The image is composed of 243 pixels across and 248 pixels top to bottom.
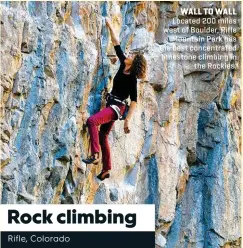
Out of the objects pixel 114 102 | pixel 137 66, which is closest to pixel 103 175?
pixel 114 102

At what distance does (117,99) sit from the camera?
42.4 ft

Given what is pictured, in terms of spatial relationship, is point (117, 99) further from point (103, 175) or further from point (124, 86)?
point (103, 175)

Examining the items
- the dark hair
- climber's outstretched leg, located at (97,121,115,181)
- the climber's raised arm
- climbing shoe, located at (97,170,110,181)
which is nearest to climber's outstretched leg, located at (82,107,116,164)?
climber's outstretched leg, located at (97,121,115,181)

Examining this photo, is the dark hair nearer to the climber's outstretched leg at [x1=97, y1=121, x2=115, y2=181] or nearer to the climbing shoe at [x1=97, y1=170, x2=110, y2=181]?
the climber's outstretched leg at [x1=97, y1=121, x2=115, y2=181]

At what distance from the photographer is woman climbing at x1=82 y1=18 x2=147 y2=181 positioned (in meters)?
12.8

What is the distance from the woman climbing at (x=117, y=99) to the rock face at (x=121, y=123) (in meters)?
0.36

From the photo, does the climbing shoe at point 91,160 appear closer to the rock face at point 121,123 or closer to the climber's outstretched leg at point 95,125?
the climber's outstretched leg at point 95,125

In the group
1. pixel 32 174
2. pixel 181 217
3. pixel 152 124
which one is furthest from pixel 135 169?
pixel 32 174

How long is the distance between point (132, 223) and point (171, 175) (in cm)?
369

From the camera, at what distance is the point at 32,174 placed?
12375 millimetres

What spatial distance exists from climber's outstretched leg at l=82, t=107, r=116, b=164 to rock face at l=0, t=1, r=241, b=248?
1.21 ft

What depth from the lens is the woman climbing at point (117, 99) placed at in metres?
12.8

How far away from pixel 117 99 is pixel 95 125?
52 cm

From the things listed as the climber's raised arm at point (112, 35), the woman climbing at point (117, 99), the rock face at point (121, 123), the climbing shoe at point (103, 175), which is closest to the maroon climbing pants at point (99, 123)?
the woman climbing at point (117, 99)
